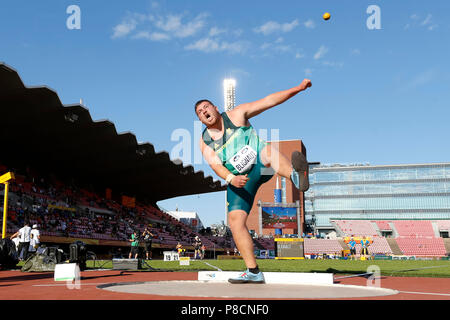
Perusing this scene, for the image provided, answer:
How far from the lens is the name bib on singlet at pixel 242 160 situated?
6.16m

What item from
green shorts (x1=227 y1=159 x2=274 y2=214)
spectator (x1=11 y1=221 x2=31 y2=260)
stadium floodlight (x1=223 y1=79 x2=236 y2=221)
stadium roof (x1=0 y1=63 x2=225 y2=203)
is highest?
stadium floodlight (x1=223 y1=79 x2=236 y2=221)

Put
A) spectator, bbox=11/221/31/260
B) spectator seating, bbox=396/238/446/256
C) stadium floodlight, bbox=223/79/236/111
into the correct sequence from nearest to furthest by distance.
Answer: spectator, bbox=11/221/31/260
spectator seating, bbox=396/238/446/256
stadium floodlight, bbox=223/79/236/111

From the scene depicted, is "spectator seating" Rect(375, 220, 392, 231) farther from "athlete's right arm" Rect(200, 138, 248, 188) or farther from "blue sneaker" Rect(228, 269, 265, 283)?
"athlete's right arm" Rect(200, 138, 248, 188)

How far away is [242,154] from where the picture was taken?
6160 mm

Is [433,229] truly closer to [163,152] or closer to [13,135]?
[163,152]

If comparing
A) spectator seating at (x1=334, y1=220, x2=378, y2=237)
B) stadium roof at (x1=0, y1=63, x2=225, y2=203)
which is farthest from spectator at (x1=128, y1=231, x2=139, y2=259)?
spectator seating at (x1=334, y1=220, x2=378, y2=237)

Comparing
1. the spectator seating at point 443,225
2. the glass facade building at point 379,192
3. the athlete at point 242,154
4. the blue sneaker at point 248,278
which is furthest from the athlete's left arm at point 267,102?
the glass facade building at point 379,192

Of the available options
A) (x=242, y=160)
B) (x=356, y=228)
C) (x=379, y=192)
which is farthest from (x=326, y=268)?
(x=379, y=192)

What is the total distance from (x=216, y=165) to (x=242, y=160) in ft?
1.39

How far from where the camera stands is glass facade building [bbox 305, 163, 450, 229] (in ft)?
316

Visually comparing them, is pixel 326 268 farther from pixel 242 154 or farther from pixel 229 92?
pixel 229 92

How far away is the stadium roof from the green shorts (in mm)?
19749
